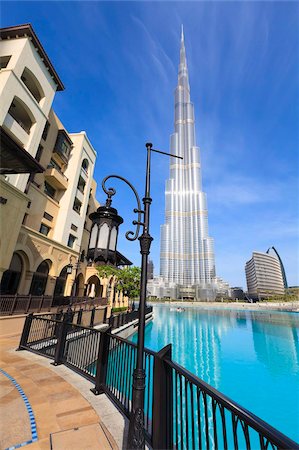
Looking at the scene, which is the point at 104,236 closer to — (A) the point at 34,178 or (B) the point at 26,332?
(B) the point at 26,332

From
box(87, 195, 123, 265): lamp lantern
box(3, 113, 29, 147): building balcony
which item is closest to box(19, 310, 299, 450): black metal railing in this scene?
box(87, 195, 123, 265): lamp lantern

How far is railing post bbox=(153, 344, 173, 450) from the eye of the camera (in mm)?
2830

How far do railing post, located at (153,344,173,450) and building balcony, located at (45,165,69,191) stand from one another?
2169cm

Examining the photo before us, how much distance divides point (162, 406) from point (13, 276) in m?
17.2

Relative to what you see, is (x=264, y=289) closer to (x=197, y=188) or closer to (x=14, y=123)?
(x=197, y=188)

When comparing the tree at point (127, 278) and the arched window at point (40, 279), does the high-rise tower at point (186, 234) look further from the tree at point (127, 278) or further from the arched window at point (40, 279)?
the arched window at point (40, 279)

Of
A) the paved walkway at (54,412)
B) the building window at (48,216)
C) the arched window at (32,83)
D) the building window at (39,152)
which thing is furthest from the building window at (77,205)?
the paved walkway at (54,412)

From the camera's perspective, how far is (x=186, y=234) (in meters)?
154

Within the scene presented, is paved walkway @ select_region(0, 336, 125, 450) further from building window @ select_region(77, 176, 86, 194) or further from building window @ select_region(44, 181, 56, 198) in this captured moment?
building window @ select_region(77, 176, 86, 194)

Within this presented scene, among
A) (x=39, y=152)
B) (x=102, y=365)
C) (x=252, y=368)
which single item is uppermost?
(x=39, y=152)

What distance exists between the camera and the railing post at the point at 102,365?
4639 mm

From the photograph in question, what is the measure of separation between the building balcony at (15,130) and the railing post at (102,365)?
Result: 15709mm

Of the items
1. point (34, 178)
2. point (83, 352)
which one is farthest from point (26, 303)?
point (34, 178)

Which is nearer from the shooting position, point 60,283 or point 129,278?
point 60,283
